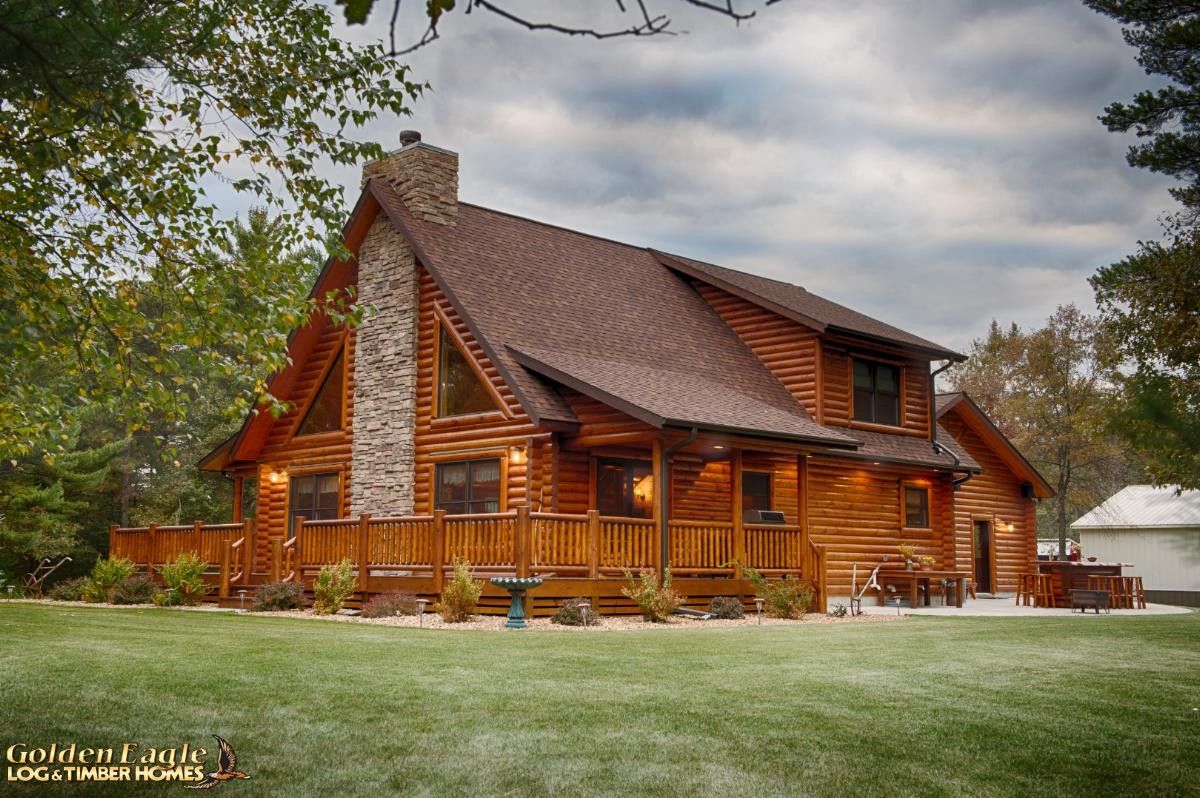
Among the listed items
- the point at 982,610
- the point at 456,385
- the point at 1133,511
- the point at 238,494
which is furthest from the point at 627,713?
the point at 1133,511

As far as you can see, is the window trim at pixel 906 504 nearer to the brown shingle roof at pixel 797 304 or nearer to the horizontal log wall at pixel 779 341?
the brown shingle roof at pixel 797 304

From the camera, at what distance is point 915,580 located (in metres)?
23.1

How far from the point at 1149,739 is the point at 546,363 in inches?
511

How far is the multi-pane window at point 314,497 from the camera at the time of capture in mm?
22766

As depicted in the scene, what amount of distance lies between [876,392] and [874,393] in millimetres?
77

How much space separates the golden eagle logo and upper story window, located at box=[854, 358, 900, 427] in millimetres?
20067

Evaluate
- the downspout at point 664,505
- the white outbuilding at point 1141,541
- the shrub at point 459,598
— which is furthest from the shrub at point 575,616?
the white outbuilding at point 1141,541

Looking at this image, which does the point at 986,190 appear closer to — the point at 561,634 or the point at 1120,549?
the point at 1120,549

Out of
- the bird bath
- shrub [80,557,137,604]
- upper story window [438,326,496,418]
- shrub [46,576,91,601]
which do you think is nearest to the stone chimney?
upper story window [438,326,496,418]

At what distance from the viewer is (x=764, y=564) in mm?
19375

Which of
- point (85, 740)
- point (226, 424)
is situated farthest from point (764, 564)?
point (226, 424)

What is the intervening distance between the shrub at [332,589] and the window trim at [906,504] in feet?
43.0

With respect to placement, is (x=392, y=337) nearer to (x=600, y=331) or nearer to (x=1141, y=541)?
(x=600, y=331)

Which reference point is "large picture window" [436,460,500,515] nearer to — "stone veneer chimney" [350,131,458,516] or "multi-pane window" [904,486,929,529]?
"stone veneer chimney" [350,131,458,516]
